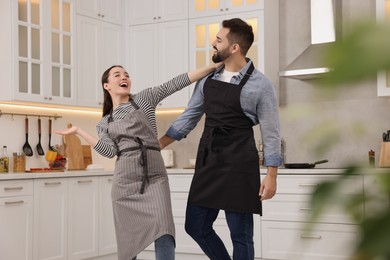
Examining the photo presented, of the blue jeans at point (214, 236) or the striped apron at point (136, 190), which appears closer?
the blue jeans at point (214, 236)

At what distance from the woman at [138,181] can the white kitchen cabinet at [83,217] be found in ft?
5.84

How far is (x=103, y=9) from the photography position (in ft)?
19.0

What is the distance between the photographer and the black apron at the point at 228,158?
9.89ft

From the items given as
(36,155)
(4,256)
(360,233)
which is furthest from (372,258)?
(36,155)

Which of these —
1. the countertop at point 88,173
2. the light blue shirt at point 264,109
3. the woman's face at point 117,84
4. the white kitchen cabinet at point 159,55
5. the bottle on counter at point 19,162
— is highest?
the white kitchen cabinet at point 159,55

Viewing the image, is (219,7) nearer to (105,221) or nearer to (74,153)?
(74,153)

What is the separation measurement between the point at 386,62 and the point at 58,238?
193 inches

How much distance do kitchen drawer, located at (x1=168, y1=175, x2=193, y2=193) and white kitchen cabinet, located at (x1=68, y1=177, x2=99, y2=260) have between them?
0.66m

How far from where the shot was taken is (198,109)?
323cm

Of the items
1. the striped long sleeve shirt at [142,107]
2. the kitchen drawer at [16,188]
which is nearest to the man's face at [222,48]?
the striped long sleeve shirt at [142,107]

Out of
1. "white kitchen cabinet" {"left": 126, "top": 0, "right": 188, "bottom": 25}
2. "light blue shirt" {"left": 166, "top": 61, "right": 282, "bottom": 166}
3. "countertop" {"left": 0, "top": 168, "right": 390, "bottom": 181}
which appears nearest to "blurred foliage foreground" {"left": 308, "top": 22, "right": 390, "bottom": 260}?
"light blue shirt" {"left": 166, "top": 61, "right": 282, "bottom": 166}

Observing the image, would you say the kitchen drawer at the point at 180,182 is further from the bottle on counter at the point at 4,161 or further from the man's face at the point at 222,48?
the man's face at the point at 222,48

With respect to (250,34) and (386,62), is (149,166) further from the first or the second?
(386,62)

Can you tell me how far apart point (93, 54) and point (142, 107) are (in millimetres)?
2408
